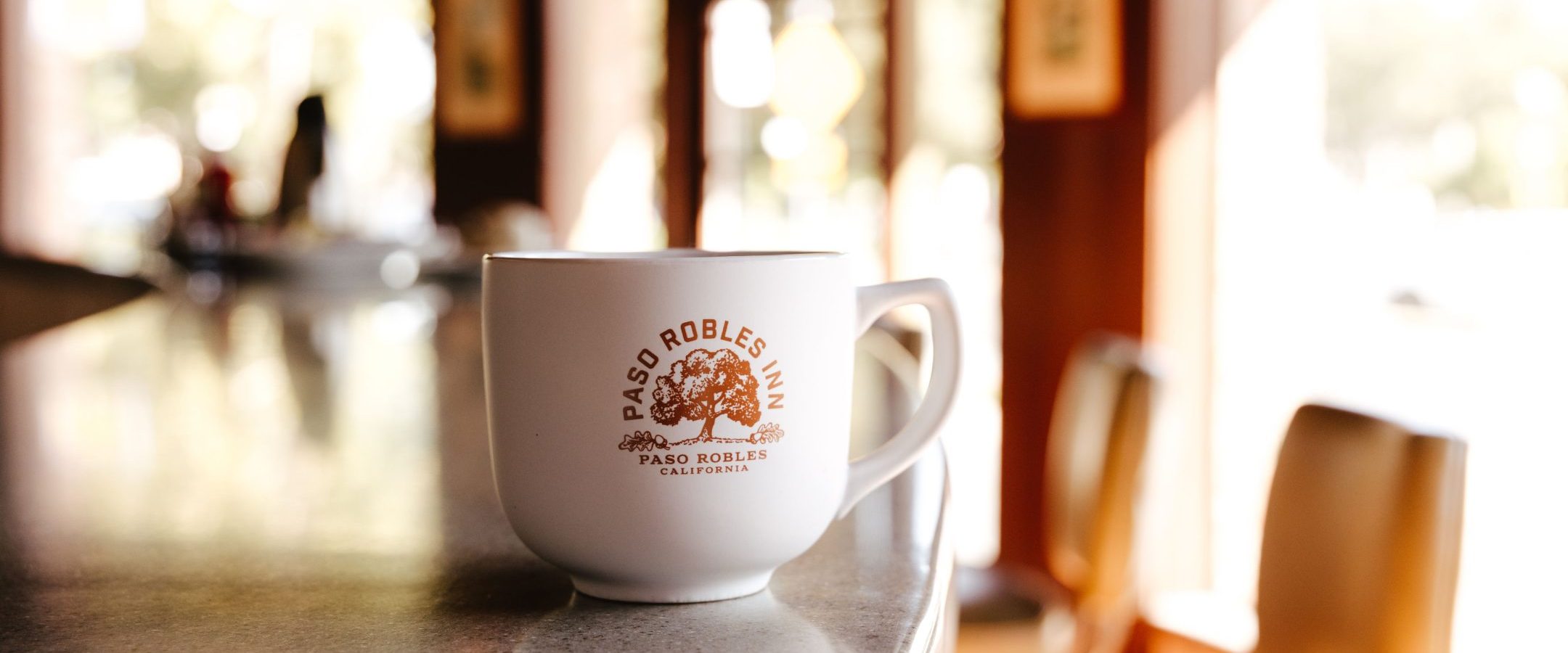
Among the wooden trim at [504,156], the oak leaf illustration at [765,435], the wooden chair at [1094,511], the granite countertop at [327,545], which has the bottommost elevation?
the wooden chair at [1094,511]

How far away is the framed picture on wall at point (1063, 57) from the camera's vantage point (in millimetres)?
3709

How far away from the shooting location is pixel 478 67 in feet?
19.0

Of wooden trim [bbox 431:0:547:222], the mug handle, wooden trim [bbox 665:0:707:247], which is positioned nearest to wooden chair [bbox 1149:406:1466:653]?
the mug handle

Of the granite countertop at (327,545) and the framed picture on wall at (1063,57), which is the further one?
the framed picture on wall at (1063,57)

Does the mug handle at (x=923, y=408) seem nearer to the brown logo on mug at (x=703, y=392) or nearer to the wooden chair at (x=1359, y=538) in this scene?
the brown logo on mug at (x=703, y=392)

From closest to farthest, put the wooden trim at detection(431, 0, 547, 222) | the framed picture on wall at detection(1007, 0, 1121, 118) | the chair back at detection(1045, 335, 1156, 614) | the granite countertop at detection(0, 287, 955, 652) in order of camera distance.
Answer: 1. the granite countertop at detection(0, 287, 955, 652)
2. the chair back at detection(1045, 335, 1156, 614)
3. the framed picture on wall at detection(1007, 0, 1121, 118)
4. the wooden trim at detection(431, 0, 547, 222)

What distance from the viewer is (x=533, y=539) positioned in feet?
1.41

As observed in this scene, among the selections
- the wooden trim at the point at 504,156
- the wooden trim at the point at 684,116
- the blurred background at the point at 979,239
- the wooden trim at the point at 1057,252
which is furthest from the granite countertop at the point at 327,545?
the wooden trim at the point at 504,156

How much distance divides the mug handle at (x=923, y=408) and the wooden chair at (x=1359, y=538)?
2.07ft

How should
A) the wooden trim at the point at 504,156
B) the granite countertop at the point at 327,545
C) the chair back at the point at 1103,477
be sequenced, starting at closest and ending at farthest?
the granite countertop at the point at 327,545 < the chair back at the point at 1103,477 < the wooden trim at the point at 504,156

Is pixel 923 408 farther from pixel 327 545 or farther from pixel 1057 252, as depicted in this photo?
pixel 1057 252

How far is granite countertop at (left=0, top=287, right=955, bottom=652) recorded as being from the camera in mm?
396

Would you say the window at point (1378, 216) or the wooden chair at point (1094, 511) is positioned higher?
the window at point (1378, 216)

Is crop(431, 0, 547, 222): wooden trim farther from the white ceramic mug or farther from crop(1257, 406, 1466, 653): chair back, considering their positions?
the white ceramic mug
